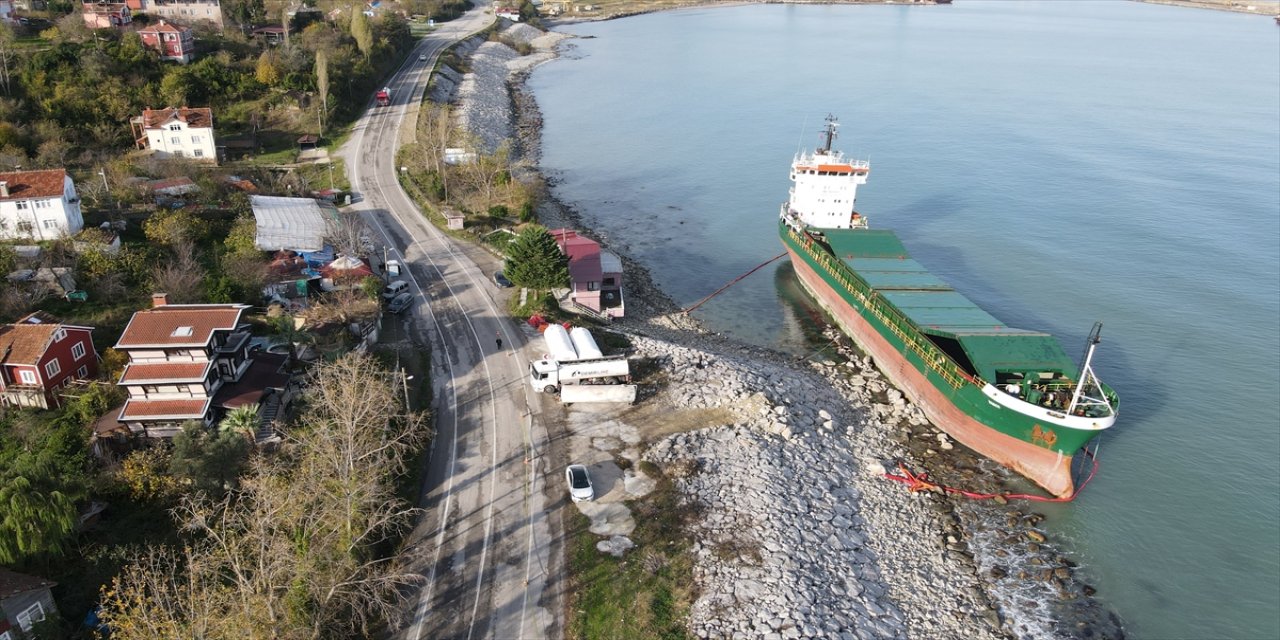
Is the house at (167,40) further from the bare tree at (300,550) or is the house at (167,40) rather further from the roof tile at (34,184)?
the bare tree at (300,550)

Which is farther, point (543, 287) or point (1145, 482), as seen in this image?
point (543, 287)

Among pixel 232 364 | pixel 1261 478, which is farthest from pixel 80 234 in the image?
pixel 1261 478

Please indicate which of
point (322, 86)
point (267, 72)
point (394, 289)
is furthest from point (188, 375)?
point (267, 72)

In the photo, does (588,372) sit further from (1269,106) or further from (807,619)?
(1269,106)

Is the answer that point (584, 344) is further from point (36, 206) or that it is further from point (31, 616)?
point (36, 206)

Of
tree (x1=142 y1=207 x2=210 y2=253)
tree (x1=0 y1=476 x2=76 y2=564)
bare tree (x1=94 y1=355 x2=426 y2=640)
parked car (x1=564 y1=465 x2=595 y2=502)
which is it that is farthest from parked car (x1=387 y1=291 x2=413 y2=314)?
tree (x1=0 y1=476 x2=76 y2=564)

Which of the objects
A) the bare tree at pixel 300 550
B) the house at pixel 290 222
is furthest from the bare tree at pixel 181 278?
the bare tree at pixel 300 550
